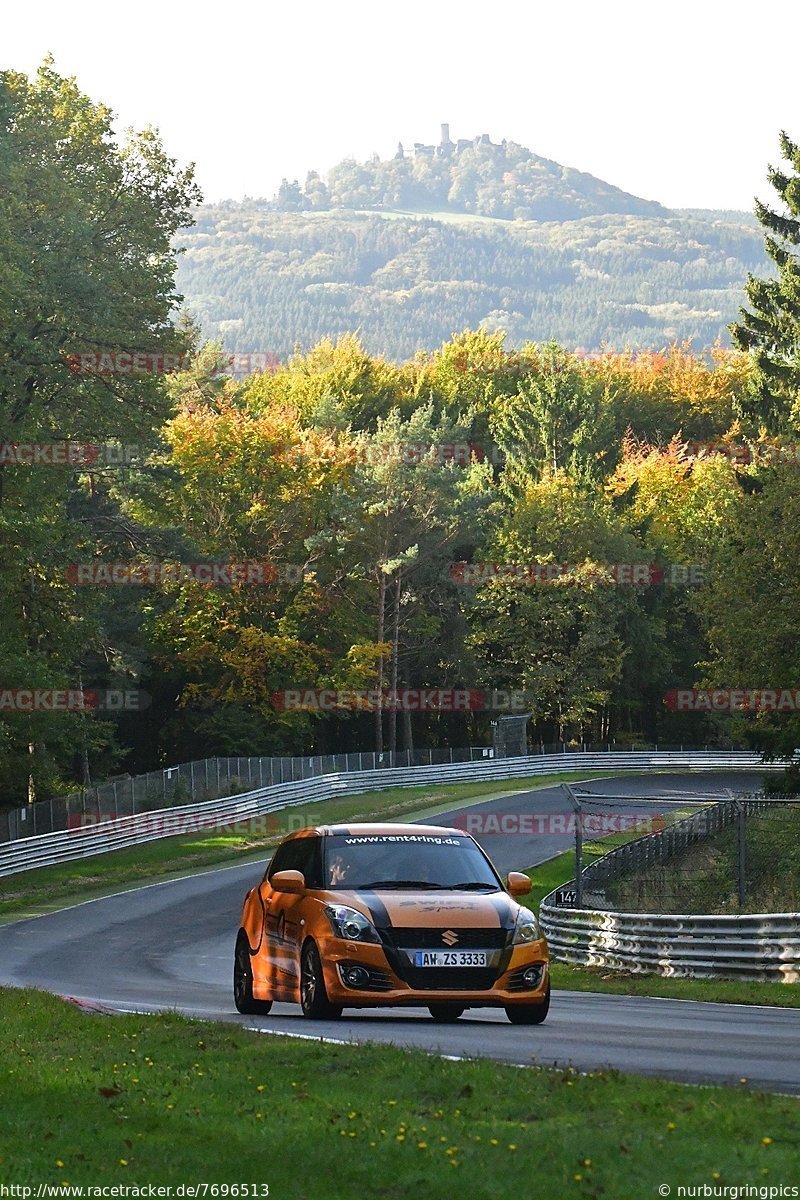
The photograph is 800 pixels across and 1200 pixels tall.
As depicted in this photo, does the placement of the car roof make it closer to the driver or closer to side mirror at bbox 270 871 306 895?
the driver

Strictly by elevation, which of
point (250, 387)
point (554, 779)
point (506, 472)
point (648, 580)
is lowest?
point (554, 779)

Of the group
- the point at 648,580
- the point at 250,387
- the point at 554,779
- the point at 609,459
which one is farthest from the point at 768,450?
the point at 250,387

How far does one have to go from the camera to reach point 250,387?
381ft

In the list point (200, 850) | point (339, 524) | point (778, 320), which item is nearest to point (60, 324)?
point (200, 850)

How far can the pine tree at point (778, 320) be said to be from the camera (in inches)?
2421

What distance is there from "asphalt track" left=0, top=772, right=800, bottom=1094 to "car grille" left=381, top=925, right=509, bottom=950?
657 mm

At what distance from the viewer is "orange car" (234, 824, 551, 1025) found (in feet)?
46.4

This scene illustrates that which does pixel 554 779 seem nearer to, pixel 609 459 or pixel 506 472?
pixel 506 472

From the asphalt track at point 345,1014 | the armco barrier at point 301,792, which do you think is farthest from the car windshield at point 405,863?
the armco barrier at point 301,792

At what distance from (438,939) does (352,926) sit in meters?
0.70

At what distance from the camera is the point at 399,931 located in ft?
46.5

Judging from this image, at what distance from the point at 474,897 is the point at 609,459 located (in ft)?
296

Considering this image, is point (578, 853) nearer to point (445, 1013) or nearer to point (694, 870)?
point (694, 870)

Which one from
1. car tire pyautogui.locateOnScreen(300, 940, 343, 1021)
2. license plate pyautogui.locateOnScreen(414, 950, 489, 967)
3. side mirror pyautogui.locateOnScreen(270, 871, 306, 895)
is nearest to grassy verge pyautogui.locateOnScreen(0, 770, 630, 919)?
side mirror pyautogui.locateOnScreen(270, 871, 306, 895)
